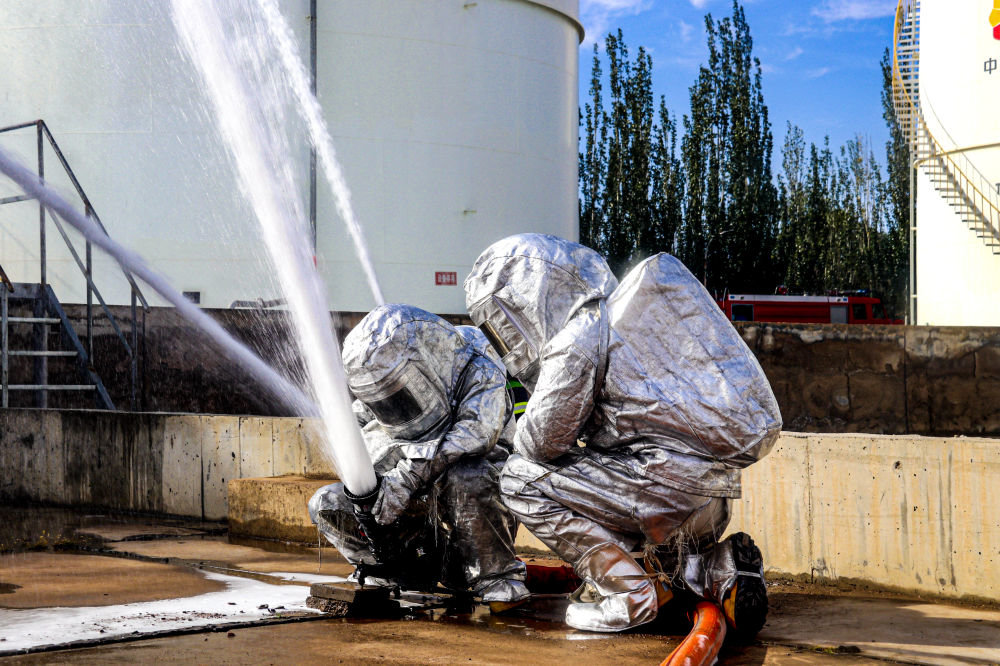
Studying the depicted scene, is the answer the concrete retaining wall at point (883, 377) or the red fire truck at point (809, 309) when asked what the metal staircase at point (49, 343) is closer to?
the concrete retaining wall at point (883, 377)

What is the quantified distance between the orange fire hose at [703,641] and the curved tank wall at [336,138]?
13.0 meters

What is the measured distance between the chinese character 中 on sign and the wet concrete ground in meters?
11.9

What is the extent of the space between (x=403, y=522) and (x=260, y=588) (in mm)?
1078

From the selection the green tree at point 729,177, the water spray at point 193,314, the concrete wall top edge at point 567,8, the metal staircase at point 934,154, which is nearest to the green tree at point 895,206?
the green tree at point 729,177

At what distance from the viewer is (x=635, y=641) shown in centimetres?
472

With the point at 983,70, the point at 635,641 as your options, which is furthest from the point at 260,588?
the point at 983,70

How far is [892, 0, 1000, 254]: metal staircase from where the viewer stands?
2462 centimetres

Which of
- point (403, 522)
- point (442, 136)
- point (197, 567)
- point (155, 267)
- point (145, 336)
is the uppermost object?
point (442, 136)

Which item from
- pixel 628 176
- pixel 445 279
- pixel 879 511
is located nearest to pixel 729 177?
pixel 628 176

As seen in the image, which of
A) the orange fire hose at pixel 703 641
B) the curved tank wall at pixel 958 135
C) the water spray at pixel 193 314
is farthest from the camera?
the curved tank wall at pixel 958 135

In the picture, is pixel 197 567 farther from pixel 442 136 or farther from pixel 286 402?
pixel 442 136

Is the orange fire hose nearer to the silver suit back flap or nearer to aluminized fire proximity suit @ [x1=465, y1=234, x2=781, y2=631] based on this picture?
aluminized fire proximity suit @ [x1=465, y1=234, x2=781, y2=631]

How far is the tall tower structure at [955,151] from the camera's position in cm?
2423

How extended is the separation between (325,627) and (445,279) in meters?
13.8
